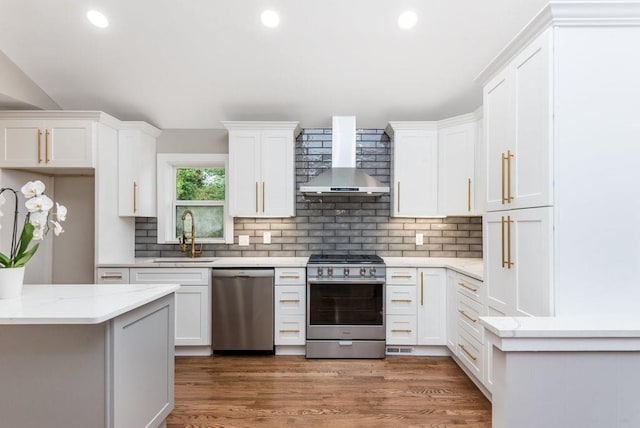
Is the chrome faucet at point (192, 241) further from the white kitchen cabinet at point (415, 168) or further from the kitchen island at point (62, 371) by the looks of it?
the white kitchen cabinet at point (415, 168)

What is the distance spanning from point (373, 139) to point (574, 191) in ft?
8.20

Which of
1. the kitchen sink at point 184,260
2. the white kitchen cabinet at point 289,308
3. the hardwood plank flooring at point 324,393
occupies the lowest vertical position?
the hardwood plank flooring at point 324,393

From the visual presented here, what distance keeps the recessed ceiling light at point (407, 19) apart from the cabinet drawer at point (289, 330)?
105 inches

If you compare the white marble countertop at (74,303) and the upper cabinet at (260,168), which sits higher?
the upper cabinet at (260,168)

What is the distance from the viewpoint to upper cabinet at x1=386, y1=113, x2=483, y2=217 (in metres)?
3.30

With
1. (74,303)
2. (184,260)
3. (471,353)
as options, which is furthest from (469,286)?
(184,260)

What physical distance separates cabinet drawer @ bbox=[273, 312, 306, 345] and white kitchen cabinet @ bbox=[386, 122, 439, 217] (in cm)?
147

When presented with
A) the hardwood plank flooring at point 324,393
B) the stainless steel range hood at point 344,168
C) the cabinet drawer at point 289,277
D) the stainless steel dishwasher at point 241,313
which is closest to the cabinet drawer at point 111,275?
the stainless steel dishwasher at point 241,313

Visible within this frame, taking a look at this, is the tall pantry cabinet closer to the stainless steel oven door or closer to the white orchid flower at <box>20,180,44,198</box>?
the stainless steel oven door

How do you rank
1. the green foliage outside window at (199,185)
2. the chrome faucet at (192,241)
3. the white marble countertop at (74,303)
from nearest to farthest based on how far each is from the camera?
the white marble countertop at (74,303), the chrome faucet at (192,241), the green foliage outside window at (199,185)

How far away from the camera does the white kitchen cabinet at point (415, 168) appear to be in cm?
338

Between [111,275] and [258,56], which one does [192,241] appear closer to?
[111,275]

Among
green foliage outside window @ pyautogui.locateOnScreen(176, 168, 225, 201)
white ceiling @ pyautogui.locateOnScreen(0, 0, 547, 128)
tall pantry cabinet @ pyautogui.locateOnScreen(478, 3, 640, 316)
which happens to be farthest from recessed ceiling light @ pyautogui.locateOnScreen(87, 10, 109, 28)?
tall pantry cabinet @ pyautogui.locateOnScreen(478, 3, 640, 316)

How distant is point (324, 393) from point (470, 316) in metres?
1.30
